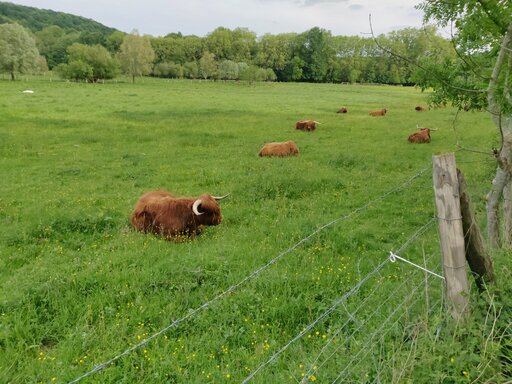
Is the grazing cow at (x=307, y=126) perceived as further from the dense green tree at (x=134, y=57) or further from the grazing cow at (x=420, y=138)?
the dense green tree at (x=134, y=57)

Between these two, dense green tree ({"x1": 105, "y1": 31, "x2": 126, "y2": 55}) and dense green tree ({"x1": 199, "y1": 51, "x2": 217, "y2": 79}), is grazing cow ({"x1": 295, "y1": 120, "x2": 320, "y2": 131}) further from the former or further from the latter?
dense green tree ({"x1": 105, "y1": 31, "x2": 126, "y2": 55})

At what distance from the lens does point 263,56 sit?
4205 inches

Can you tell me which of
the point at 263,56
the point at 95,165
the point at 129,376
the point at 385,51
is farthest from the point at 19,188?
the point at 263,56

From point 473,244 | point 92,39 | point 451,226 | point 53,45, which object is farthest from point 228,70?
point 451,226

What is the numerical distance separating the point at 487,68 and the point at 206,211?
5.12m

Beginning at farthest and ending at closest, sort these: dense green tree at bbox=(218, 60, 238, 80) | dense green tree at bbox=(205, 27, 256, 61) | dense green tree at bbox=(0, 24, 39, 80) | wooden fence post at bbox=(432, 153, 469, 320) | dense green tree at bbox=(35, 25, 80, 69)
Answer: dense green tree at bbox=(205, 27, 256, 61) → dense green tree at bbox=(35, 25, 80, 69) → dense green tree at bbox=(218, 60, 238, 80) → dense green tree at bbox=(0, 24, 39, 80) → wooden fence post at bbox=(432, 153, 469, 320)

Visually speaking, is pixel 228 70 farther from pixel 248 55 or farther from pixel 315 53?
pixel 315 53

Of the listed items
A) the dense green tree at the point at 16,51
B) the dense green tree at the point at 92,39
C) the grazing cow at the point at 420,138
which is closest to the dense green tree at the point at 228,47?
the dense green tree at the point at 92,39

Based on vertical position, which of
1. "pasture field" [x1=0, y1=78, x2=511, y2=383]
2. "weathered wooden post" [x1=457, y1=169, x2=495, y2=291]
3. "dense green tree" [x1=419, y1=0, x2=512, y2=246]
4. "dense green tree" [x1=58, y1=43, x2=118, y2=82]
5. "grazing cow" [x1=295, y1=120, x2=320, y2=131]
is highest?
"dense green tree" [x1=58, y1=43, x2=118, y2=82]

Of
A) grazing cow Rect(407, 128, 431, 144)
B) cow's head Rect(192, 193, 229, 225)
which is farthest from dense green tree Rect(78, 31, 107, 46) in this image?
cow's head Rect(192, 193, 229, 225)

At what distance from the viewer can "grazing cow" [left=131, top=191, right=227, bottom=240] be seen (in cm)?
727

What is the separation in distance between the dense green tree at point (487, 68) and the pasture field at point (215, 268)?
74 cm

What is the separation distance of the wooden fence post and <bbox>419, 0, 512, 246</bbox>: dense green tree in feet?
4.94

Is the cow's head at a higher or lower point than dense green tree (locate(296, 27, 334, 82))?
lower
